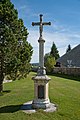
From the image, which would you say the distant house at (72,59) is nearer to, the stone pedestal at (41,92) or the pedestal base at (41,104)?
the stone pedestal at (41,92)

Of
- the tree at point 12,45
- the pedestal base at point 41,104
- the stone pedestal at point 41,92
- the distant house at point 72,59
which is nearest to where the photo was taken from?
the pedestal base at point 41,104

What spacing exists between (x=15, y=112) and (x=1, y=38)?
25.7 ft

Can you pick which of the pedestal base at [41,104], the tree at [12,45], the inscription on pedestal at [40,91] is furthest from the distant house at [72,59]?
the pedestal base at [41,104]

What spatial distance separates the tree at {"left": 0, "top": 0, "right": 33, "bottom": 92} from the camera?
1739 centimetres

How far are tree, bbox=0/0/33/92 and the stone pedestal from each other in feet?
18.2

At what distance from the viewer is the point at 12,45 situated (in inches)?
699

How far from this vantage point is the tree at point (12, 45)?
1739 centimetres

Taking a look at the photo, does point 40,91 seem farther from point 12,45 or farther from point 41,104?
point 12,45

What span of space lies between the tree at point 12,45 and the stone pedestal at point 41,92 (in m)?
5.56

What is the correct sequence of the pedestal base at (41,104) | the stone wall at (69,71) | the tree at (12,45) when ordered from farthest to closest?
the stone wall at (69,71) < the tree at (12,45) < the pedestal base at (41,104)

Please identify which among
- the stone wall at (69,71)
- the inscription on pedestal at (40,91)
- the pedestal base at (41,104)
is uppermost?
the stone wall at (69,71)

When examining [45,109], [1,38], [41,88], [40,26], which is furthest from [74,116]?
[1,38]

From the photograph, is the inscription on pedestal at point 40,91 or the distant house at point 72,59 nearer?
the inscription on pedestal at point 40,91

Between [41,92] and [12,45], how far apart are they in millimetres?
6649
